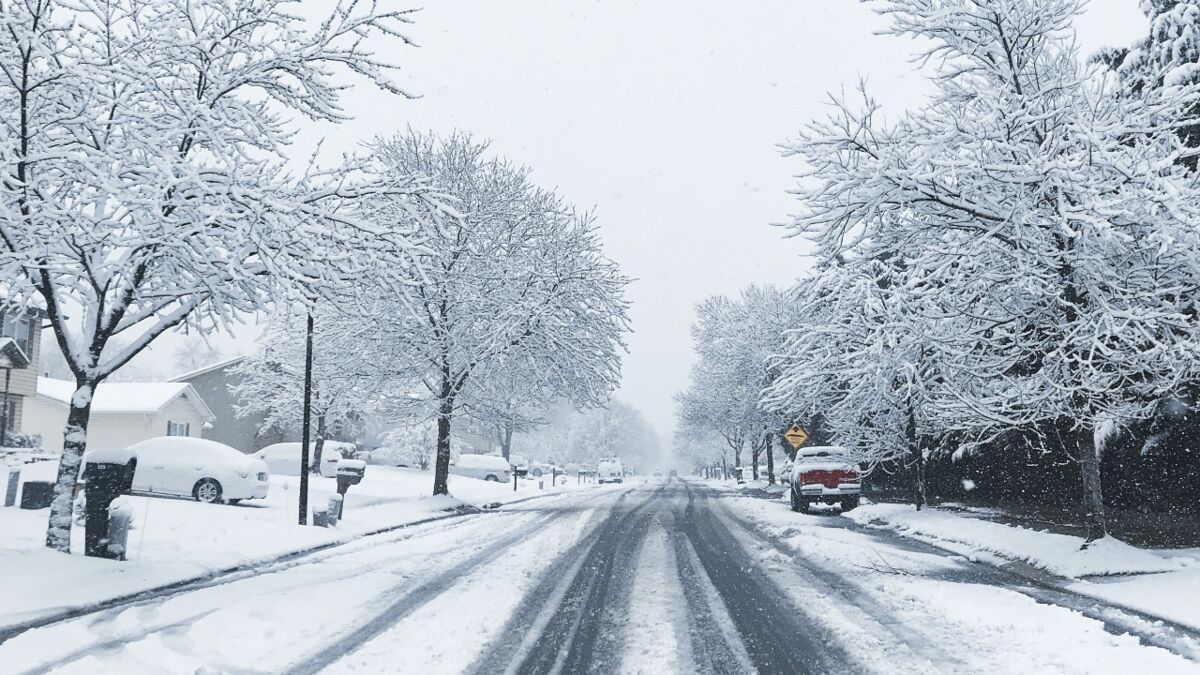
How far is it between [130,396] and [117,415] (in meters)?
1.57

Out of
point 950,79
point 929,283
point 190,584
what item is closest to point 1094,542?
point 929,283

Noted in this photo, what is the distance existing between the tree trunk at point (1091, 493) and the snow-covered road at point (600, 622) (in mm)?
1488

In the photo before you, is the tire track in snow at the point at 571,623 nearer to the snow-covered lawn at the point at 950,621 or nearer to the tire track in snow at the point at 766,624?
the tire track in snow at the point at 766,624

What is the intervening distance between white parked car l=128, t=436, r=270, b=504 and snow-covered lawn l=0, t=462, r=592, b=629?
22.0 inches

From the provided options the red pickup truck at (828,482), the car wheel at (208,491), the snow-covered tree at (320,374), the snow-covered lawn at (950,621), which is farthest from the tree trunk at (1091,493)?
the car wheel at (208,491)

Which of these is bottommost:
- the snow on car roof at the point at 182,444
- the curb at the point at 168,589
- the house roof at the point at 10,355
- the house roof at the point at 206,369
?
the curb at the point at 168,589

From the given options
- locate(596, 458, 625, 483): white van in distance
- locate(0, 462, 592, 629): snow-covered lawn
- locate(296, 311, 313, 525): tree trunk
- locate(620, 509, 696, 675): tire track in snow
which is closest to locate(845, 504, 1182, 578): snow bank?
locate(620, 509, 696, 675): tire track in snow

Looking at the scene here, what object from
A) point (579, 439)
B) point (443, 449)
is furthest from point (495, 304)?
point (579, 439)

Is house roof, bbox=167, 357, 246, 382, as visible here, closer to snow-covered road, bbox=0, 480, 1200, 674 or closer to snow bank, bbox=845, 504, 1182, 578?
snow-covered road, bbox=0, 480, 1200, 674

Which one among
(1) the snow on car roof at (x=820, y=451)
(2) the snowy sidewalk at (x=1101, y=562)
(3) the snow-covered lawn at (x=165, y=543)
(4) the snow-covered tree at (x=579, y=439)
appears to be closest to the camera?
(2) the snowy sidewalk at (x=1101, y=562)

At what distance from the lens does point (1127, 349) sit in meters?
10.0

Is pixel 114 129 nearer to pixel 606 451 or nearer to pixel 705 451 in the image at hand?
pixel 705 451

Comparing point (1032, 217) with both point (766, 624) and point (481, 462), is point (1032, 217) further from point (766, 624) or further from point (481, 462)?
point (481, 462)

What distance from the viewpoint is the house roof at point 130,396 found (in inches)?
1655
